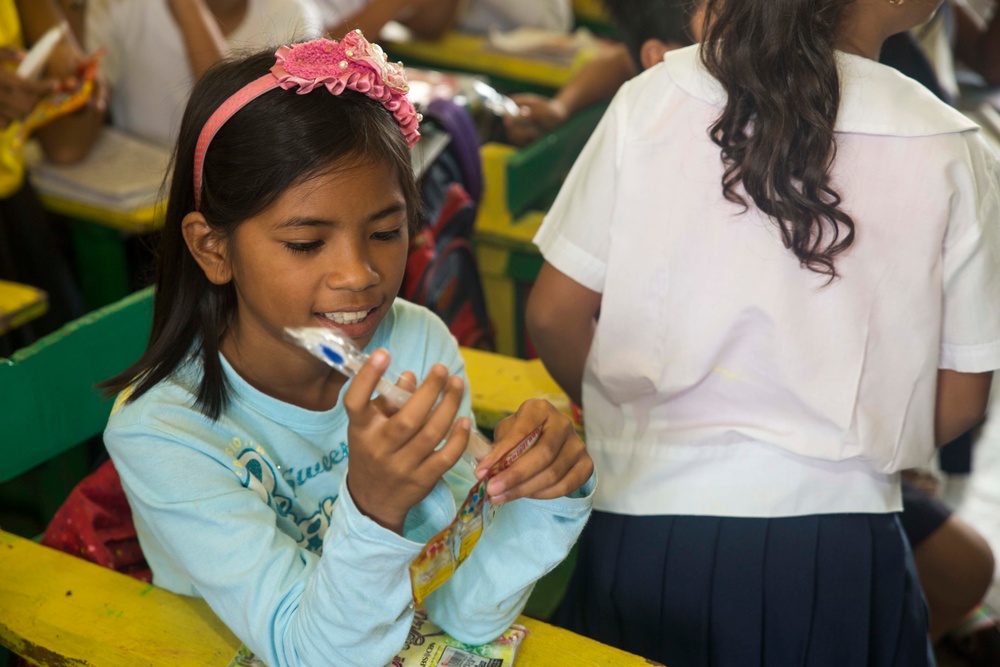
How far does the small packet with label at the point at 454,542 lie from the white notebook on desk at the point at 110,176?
1.54m

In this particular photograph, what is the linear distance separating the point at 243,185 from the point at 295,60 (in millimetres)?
130

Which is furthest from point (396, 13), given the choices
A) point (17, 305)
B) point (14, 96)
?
point (17, 305)

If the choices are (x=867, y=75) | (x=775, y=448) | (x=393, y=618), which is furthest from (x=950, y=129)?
(x=393, y=618)

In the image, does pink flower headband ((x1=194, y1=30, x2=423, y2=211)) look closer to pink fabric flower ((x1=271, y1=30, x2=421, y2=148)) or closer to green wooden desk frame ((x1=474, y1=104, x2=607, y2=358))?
pink fabric flower ((x1=271, y1=30, x2=421, y2=148))

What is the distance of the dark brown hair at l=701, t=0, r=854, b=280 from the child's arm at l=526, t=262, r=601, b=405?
0.76 ft

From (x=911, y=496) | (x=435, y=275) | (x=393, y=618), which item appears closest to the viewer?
(x=393, y=618)

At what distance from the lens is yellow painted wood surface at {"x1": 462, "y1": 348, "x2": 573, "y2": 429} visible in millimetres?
1390

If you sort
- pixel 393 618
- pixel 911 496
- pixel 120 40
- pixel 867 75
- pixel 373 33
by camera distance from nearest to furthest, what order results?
pixel 393 618
pixel 867 75
pixel 911 496
pixel 120 40
pixel 373 33

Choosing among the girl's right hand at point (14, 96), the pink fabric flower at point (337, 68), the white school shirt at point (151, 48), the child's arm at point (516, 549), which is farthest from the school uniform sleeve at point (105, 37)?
the child's arm at point (516, 549)

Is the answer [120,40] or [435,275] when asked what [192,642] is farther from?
[120,40]

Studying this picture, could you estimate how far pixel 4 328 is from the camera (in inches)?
65.8

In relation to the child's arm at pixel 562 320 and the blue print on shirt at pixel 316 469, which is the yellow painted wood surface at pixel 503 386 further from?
the blue print on shirt at pixel 316 469

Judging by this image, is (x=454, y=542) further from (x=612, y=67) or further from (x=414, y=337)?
(x=612, y=67)

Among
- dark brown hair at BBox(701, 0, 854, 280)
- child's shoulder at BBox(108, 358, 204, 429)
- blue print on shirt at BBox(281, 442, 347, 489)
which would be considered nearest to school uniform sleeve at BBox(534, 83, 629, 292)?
dark brown hair at BBox(701, 0, 854, 280)
